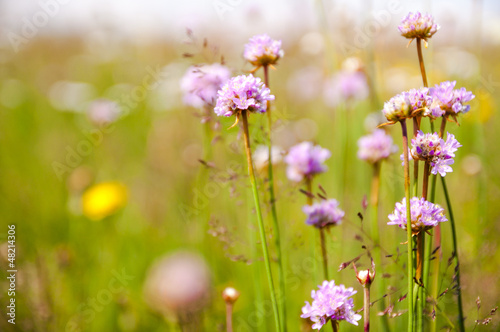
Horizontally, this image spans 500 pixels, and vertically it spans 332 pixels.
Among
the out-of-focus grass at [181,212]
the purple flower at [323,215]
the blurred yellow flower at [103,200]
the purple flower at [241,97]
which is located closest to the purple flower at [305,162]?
the out-of-focus grass at [181,212]

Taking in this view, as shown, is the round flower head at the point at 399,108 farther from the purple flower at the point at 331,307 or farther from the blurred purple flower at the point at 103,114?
the blurred purple flower at the point at 103,114

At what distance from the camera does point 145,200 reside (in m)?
2.34

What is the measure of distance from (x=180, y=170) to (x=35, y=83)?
275 cm

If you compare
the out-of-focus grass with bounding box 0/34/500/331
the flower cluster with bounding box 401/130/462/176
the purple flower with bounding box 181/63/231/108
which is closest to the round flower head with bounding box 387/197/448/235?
the flower cluster with bounding box 401/130/462/176

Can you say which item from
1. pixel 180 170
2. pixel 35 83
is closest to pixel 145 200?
pixel 180 170

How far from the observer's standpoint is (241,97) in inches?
27.7

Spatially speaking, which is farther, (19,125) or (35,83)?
(35,83)

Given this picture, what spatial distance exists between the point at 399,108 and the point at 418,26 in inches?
6.7

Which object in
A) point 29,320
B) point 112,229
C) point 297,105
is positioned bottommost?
point 29,320

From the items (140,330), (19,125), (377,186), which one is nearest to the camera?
(377,186)

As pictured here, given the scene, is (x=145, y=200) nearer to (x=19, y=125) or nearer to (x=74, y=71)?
(x=19, y=125)

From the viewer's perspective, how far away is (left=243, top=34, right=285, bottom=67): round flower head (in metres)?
0.83

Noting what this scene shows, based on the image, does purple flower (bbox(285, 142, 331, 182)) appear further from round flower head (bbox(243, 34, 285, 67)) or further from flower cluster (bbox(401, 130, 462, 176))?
flower cluster (bbox(401, 130, 462, 176))

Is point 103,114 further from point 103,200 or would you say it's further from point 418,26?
point 418,26
